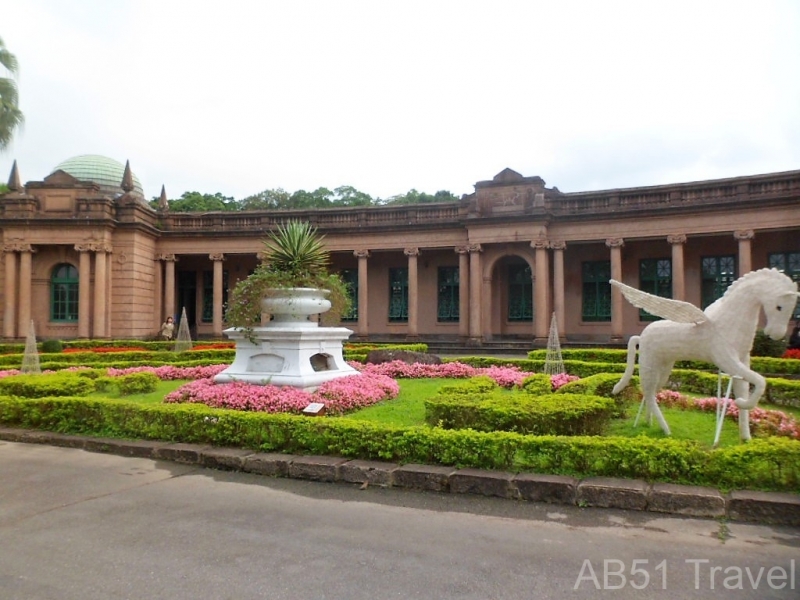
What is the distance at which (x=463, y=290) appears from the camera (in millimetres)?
25828

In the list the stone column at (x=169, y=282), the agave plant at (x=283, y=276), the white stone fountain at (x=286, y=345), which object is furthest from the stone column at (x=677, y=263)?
the stone column at (x=169, y=282)

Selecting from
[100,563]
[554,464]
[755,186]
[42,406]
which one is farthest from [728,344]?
[755,186]

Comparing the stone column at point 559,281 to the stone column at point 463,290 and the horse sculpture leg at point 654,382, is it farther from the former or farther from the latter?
the horse sculpture leg at point 654,382

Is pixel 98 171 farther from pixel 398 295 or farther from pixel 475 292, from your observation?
pixel 475 292

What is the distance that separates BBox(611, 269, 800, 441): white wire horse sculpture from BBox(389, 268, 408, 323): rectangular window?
21972 millimetres

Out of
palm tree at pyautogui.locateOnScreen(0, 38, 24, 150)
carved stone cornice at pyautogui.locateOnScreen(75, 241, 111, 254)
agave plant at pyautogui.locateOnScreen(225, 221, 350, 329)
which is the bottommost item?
agave plant at pyautogui.locateOnScreen(225, 221, 350, 329)

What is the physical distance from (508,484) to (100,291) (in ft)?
80.4

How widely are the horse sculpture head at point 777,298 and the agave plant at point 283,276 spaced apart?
738 cm

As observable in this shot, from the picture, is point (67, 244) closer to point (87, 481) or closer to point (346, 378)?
point (346, 378)

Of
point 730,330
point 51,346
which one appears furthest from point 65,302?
point 730,330

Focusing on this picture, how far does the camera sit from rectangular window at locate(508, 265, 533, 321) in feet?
88.4

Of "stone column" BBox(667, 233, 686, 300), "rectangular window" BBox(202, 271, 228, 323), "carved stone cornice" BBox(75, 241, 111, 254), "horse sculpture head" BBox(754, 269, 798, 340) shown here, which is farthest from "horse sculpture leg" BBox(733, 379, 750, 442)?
"rectangular window" BBox(202, 271, 228, 323)

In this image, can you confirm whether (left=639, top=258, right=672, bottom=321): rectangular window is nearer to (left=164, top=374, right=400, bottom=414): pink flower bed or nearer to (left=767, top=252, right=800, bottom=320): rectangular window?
(left=767, top=252, right=800, bottom=320): rectangular window

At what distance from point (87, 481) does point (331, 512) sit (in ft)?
10.2
